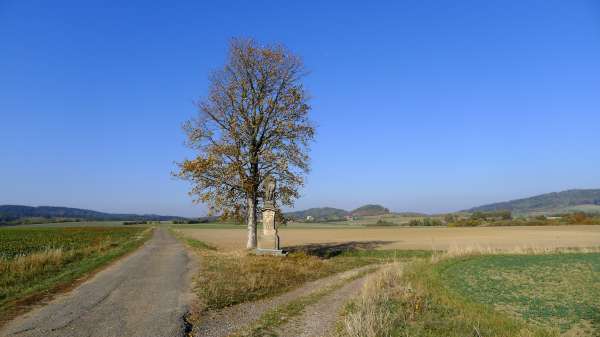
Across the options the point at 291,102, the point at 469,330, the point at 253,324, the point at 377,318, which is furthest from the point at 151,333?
the point at 291,102

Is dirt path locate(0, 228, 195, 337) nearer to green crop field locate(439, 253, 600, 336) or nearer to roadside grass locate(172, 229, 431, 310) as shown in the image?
roadside grass locate(172, 229, 431, 310)

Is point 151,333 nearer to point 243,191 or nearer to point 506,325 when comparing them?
point 506,325

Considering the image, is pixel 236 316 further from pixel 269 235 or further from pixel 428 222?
pixel 428 222

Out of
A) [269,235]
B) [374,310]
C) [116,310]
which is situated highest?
[269,235]

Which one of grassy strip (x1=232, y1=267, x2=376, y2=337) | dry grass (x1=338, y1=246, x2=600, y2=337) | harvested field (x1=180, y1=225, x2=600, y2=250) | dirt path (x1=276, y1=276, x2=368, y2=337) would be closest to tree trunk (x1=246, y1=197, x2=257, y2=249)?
harvested field (x1=180, y1=225, x2=600, y2=250)

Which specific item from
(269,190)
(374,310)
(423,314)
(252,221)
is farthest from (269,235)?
(374,310)

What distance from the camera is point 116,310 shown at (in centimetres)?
1159

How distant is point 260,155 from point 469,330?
19460mm

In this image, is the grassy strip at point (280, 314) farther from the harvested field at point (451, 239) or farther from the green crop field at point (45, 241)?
the green crop field at point (45, 241)

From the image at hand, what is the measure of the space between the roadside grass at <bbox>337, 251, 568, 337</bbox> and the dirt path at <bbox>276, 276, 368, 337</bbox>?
374mm

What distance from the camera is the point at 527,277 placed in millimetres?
16469

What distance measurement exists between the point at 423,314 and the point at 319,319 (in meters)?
2.83

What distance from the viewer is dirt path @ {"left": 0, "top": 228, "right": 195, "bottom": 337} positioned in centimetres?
961

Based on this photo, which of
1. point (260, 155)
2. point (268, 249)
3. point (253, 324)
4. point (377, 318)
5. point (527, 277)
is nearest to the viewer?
point (377, 318)
